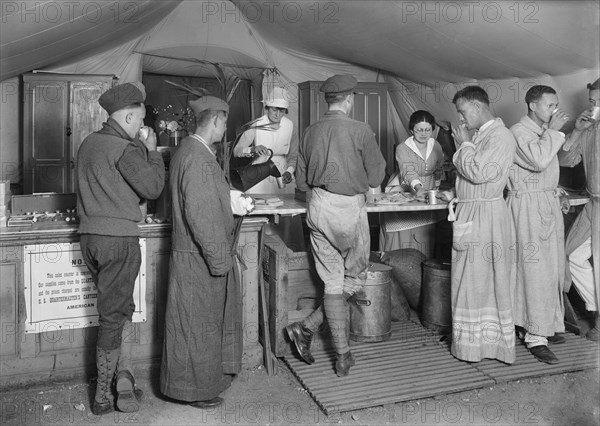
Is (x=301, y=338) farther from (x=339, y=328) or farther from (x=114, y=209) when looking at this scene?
(x=114, y=209)

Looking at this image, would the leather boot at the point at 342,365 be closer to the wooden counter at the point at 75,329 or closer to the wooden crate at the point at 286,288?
the wooden crate at the point at 286,288

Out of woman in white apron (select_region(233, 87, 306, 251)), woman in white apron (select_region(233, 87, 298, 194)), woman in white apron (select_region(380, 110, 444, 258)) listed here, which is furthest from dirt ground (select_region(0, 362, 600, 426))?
woman in white apron (select_region(233, 87, 298, 194))

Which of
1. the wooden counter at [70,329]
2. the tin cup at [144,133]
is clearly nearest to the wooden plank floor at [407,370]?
the wooden counter at [70,329]

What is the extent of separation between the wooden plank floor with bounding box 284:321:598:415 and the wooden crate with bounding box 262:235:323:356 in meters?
0.20

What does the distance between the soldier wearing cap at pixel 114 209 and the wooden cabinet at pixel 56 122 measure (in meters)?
4.14

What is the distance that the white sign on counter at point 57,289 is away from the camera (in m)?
3.23

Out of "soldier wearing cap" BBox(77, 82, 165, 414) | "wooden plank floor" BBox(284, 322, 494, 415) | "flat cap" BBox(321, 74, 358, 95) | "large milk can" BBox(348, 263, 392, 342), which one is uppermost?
"flat cap" BBox(321, 74, 358, 95)

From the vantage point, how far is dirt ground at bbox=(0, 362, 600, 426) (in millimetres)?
2980

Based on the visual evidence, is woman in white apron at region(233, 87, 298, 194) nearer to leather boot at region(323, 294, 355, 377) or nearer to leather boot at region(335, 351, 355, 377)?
leather boot at region(323, 294, 355, 377)

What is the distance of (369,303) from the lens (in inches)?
153

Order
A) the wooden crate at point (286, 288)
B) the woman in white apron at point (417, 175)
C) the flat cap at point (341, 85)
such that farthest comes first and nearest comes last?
the woman in white apron at point (417, 175) < the wooden crate at point (286, 288) < the flat cap at point (341, 85)

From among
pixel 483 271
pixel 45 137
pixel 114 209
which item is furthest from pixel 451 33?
pixel 45 137

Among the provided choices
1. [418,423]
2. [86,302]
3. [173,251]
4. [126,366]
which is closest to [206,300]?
[173,251]

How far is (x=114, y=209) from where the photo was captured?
9.35 ft
